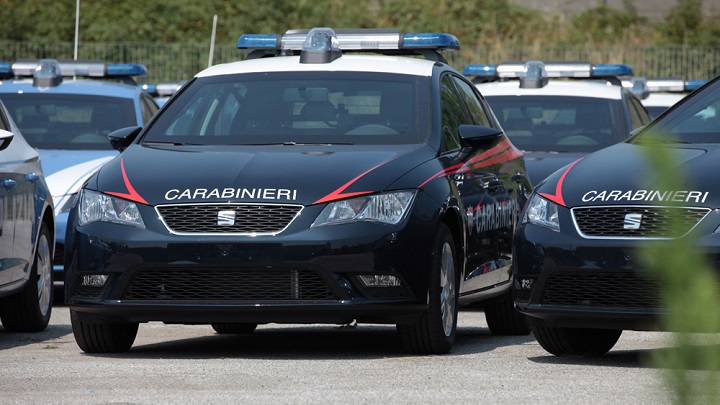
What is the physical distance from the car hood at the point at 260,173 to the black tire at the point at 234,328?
147cm

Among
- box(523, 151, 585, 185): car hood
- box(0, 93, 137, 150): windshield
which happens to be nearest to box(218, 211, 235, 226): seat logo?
box(523, 151, 585, 185): car hood

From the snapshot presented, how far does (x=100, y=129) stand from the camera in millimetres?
11891

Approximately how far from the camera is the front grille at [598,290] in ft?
19.2

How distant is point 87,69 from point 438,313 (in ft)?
28.0

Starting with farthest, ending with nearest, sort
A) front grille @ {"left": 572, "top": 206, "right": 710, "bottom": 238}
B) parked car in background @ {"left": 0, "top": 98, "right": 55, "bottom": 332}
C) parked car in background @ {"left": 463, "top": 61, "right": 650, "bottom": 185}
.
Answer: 1. parked car in background @ {"left": 463, "top": 61, "right": 650, "bottom": 185}
2. parked car in background @ {"left": 0, "top": 98, "right": 55, "bottom": 332}
3. front grille @ {"left": 572, "top": 206, "right": 710, "bottom": 238}

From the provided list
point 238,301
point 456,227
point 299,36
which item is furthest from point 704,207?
point 299,36

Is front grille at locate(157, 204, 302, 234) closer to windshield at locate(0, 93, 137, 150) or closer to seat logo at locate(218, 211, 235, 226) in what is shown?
seat logo at locate(218, 211, 235, 226)

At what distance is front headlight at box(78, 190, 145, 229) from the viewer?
6.35m

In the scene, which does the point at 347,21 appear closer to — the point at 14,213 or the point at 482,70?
the point at 482,70

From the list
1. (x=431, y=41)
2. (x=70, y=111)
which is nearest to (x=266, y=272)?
(x=431, y=41)

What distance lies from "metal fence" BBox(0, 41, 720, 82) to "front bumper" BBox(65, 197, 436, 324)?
22409 mm

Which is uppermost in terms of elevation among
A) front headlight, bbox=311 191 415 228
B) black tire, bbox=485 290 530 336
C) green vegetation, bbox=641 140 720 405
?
green vegetation, bbox=641 140 720 405

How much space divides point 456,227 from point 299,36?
260 centimetres

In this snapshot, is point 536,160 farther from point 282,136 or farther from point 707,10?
point 707,10
